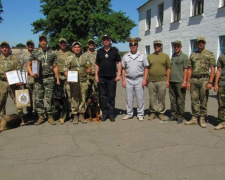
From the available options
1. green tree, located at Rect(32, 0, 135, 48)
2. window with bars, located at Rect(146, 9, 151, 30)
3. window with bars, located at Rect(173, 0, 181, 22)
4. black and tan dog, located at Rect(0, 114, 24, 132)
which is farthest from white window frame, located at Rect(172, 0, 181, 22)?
black and tan dog, located at Rect(0, 114, 24, 132)

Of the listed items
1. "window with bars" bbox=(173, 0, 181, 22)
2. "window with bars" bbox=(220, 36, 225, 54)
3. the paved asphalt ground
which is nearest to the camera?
the paved asphalt ground

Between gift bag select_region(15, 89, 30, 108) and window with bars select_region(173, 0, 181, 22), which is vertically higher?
window with bars select_region(173, 0, 181, 22)

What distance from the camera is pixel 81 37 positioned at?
2700 centimetres

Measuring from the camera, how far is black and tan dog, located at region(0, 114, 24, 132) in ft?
17.6

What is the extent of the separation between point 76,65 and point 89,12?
75.4ft

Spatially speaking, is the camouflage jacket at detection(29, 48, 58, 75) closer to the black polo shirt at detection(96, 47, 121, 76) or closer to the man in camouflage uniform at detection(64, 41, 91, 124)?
the man in camouflage uniform at detection(64, 41, 91, 124)

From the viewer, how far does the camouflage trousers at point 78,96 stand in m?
5.68

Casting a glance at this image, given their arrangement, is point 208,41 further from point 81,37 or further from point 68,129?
point 81,37

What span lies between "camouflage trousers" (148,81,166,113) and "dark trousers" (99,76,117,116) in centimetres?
101

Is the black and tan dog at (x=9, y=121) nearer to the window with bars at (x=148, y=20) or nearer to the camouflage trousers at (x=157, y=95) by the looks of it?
the camouflage trousers at (x=157, y=95)

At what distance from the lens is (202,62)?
5.21 meters

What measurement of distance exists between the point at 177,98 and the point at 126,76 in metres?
1.44

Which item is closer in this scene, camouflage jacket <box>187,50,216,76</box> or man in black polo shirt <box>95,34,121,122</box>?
camouflage jacket <box>187,50,216,76</box>

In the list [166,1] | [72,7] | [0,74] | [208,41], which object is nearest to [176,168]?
[0,74]
